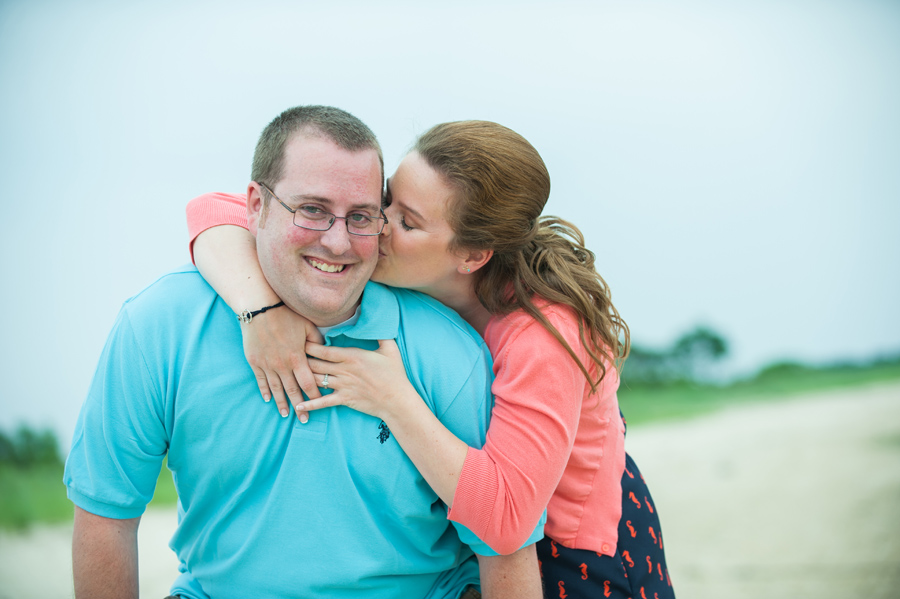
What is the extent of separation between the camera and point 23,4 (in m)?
5.88

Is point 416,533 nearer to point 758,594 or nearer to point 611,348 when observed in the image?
point 611,348

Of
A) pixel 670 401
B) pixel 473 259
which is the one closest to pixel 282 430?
pixel 473 259

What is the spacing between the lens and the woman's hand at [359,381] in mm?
1516

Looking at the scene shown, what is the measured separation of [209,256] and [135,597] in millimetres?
842

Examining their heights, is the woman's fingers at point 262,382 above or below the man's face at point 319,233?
below

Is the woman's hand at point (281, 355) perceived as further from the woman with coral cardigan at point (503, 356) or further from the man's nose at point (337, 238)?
the man's nose at point (337, 238)

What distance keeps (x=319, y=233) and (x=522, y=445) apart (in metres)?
0.65

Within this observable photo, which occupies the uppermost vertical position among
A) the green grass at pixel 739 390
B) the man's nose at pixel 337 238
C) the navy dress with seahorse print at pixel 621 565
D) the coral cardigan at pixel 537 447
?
the man's nose at pixel 337 238

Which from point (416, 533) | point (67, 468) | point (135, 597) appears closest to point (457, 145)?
point (416, 533)

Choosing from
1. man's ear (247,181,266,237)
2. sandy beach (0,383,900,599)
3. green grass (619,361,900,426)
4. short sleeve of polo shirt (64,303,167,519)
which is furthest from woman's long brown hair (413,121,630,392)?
green grass (619,361,900,426)

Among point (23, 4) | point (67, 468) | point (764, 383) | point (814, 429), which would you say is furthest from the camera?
point (764, 383)

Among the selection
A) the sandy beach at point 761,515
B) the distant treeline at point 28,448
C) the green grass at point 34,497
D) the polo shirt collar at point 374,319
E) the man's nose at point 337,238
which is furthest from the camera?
the distant treeline at point 28,448

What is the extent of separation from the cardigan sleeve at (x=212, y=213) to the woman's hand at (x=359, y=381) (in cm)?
41

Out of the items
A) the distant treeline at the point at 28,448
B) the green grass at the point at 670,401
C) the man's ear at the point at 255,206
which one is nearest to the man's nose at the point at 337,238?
the man's ear at the point at 255,206
